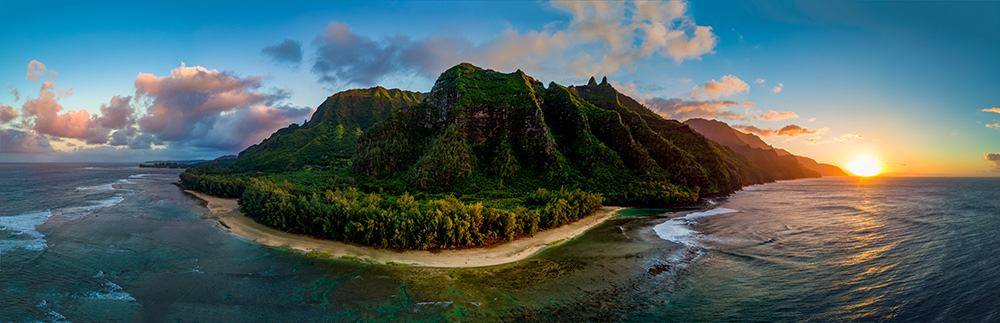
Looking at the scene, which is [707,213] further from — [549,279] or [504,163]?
[549,279]

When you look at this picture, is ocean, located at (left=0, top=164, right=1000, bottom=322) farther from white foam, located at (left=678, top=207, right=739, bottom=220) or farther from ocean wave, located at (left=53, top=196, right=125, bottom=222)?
white foam, located at (left=678, top=207, right=739, bottom=220)

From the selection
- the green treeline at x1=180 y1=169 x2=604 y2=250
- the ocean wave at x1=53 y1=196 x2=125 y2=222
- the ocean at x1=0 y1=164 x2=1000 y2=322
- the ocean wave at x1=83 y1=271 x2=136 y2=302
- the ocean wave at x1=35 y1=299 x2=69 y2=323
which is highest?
the green treeline at x1=180 y1=169 x2=604 y2=250

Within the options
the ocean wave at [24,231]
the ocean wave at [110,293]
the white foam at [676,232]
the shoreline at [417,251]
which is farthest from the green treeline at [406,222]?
the ocean wave at [24,231]

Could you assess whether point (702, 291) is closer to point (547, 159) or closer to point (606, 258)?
point (606, 258)

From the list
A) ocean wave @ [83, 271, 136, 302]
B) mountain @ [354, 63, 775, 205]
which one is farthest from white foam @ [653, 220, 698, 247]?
ocean wave @ [83, 271, 136, 302]

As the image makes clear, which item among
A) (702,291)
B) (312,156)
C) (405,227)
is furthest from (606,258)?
(312,156)

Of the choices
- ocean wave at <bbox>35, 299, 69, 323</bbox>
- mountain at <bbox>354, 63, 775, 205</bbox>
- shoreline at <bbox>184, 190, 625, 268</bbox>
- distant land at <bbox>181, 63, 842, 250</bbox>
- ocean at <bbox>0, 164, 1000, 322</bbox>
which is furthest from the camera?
mountain at <bbox>354, 63, 775, 205</bbox>

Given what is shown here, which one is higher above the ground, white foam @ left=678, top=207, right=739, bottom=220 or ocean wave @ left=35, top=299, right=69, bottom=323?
white foam @ left=678, top=207, right=739, bottom=220
